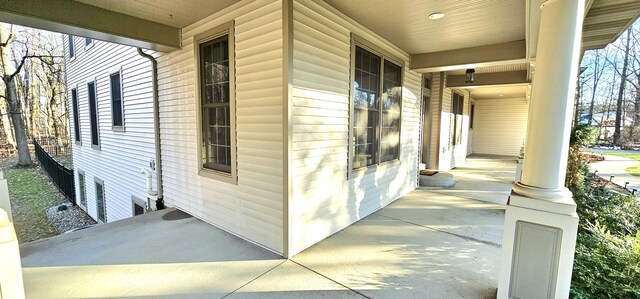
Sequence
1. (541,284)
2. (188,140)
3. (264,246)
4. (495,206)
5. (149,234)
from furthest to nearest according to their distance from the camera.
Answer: (495,206), (188,140), (149,234), (264,246), (541,284)

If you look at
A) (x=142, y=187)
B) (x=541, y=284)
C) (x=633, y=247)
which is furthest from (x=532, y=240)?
(x=142, y=187)

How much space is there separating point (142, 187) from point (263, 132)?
13.6 feet

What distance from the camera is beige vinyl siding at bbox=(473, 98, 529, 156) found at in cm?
1341

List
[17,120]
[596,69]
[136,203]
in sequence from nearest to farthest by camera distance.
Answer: [136,203], [17,120], [596,69]

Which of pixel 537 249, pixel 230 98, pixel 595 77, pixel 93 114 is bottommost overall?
pixel 537 249

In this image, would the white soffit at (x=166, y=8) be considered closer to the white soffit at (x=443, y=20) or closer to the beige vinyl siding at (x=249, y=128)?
the beige vinyl siding at (x=249, y=128)

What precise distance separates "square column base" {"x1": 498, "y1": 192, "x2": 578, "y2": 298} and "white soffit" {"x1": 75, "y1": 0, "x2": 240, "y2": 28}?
3536mm

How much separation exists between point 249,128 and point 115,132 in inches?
198

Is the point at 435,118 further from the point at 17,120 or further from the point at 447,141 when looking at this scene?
the point at 17,120

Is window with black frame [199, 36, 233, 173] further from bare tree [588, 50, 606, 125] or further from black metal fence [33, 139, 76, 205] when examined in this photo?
bare tree [588, 50, 606, 125]

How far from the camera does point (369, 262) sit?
3.05 meters

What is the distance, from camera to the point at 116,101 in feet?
20.9

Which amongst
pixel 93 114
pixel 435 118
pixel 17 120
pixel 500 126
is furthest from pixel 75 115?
pixel 500 126

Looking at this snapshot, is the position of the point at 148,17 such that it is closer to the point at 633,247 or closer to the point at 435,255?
the point at 435,255
